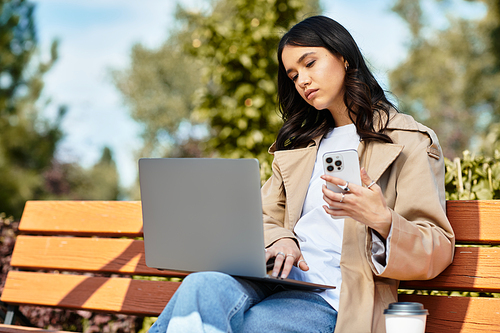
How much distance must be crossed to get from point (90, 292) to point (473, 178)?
2136 mm

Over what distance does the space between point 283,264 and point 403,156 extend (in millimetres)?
603

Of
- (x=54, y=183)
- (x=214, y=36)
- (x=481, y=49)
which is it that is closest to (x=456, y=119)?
(x=481, y=49)

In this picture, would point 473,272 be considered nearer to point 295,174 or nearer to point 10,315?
point 295,174

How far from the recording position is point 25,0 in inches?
640

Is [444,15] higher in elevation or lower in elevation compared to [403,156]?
higher

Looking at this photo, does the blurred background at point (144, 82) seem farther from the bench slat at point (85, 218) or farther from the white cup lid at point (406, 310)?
the white cup lid at point (406, 310)

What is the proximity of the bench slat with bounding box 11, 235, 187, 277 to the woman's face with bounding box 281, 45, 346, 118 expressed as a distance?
110 cm

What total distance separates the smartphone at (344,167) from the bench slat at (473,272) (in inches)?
27.8

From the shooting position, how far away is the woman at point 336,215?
1.50 metres

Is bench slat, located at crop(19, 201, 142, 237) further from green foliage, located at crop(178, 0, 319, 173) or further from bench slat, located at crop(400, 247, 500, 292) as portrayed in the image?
green foliage, located at crop(178, 0, 319, 173)

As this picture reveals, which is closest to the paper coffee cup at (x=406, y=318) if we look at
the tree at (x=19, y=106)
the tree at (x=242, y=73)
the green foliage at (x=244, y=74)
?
the tree at (x=242, y=73)

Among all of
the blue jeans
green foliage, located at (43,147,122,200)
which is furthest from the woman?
green foliage, located at (43,147,122,200)

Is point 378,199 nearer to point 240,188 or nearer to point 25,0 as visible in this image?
point 240,188

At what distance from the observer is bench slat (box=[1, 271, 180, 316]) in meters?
2.39
